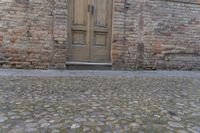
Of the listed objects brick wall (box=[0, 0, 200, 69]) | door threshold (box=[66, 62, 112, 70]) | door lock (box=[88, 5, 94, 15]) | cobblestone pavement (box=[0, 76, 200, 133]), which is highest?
door lock (box=[88, 5, 94, 15])

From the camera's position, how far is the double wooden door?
18.0 feet

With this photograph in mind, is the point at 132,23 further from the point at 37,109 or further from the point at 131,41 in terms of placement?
the point at 37,109

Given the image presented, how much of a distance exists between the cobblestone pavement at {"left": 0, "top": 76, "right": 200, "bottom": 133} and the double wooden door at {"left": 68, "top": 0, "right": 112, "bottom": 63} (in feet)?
7.90

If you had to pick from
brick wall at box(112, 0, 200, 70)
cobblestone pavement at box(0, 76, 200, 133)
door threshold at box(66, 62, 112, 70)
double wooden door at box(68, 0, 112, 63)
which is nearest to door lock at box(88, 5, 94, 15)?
double wooden door at box(68, 0, 112, 63)

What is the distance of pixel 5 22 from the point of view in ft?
16.1

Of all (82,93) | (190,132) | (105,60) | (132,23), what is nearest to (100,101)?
(82,93)

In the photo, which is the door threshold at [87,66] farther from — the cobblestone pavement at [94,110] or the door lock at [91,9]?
the cobblestone pavement at [94,110]

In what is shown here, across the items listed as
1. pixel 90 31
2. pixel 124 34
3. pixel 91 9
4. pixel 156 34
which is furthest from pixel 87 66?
pixel 156 34

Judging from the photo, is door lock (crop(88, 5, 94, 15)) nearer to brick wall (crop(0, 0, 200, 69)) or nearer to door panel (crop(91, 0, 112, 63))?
door panel (crop(91, 0, 112, 63))

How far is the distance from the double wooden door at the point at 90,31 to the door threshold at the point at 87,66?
5.0 inches

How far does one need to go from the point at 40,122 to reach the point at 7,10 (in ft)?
12.7

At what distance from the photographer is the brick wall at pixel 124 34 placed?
500cm

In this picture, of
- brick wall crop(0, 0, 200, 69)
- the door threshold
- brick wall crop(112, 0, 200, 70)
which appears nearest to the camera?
brick wall crop(0, 0, 200, 69)

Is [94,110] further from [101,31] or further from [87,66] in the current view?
[101,31]
